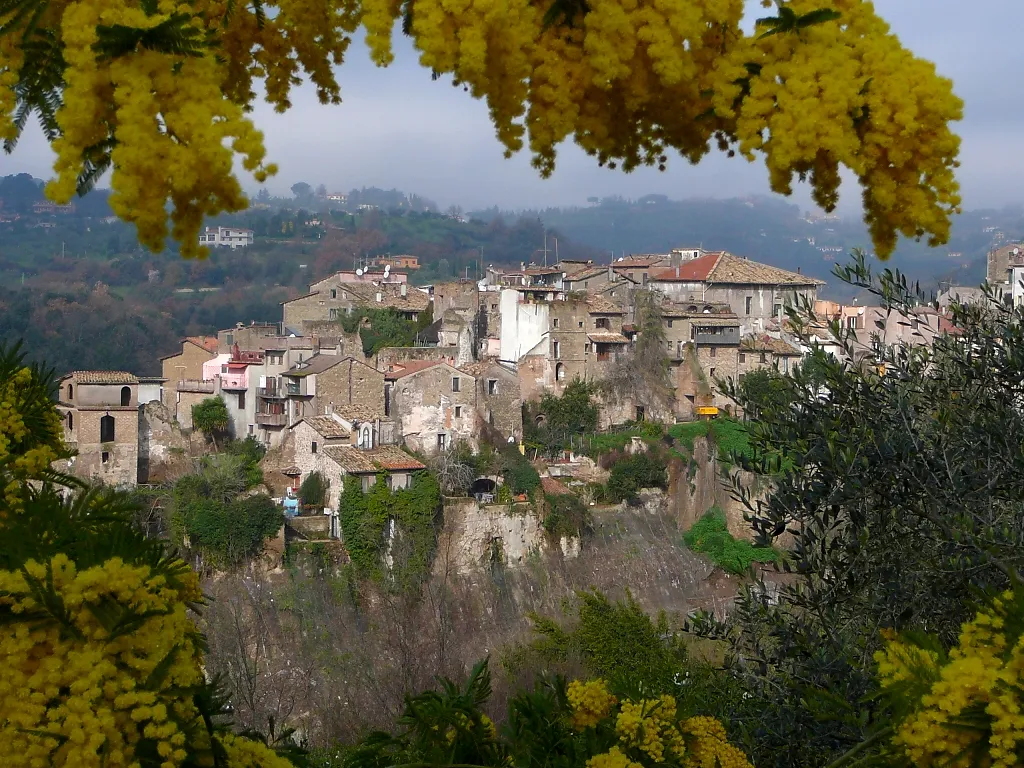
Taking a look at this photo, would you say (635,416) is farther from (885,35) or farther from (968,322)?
(885,35)

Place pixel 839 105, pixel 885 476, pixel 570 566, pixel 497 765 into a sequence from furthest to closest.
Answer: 1. pixel 570 566
2. pixel 885 476
3. pixel 497 765
4. pixel 839 105

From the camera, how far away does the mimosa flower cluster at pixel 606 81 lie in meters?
2.99

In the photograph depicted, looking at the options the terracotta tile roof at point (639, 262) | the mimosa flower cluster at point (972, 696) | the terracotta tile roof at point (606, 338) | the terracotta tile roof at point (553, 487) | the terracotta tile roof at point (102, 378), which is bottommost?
the terracotta tile roof at point (553, 487)

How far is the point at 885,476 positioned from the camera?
5.50 m

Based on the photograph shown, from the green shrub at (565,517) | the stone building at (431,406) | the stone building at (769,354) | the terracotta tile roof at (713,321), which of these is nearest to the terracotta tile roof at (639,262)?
the terracotta tile roof at (713,321)

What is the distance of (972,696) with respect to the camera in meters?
2.75

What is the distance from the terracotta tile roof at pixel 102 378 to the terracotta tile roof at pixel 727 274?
72.4 ft

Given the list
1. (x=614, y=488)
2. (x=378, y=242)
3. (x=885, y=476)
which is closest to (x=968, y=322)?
(x=885, y=476)

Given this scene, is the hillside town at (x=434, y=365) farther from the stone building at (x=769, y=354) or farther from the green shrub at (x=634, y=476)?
the green shrub at (x=634, y=476)

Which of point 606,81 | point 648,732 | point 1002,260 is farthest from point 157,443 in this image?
point 606,81

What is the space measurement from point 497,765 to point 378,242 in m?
132

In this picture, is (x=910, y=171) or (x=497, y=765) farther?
(x=497, y=765)

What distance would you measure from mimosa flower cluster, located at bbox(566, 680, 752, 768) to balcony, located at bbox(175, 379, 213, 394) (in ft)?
119

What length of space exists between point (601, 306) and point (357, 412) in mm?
11427
